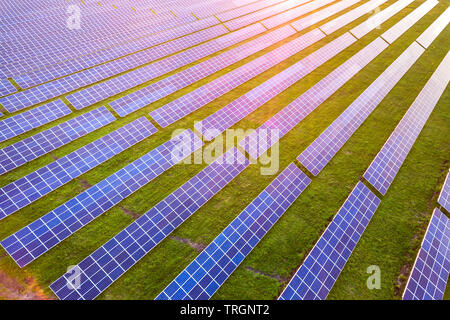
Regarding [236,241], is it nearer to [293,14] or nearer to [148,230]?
[148,230]

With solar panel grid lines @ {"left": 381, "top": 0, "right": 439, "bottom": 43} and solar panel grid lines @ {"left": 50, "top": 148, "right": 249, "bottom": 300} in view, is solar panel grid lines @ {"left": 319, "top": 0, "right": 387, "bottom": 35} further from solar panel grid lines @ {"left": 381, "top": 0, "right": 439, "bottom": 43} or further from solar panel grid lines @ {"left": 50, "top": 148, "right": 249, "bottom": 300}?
solar panel grid lines @ {"left": 50, "top": 148, "right": 249, "bottom": 300}

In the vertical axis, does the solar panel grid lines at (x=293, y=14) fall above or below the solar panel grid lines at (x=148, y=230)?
above

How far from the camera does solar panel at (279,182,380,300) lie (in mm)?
13781

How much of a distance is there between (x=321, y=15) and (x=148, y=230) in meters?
50.6

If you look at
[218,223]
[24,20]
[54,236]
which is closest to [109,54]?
[24,20]

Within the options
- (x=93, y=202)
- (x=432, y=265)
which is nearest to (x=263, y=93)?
(x=93, y=202)

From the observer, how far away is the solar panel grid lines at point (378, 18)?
135 ft

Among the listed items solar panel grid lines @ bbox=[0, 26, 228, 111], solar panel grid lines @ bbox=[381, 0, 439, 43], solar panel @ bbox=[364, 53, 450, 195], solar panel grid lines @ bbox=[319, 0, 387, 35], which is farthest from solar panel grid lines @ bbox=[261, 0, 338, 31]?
solar panel @ bbox=[364, 53, 450, 195]

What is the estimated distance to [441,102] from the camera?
27.1 metres

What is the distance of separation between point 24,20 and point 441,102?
5668cm

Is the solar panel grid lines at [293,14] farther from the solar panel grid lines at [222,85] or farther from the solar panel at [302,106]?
the solar panel at [302,106]

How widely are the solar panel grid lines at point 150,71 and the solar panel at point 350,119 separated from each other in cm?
1963

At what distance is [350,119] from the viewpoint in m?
24.5

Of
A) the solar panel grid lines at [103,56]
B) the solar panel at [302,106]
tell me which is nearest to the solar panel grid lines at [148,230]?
the solar panel at [302,106]
